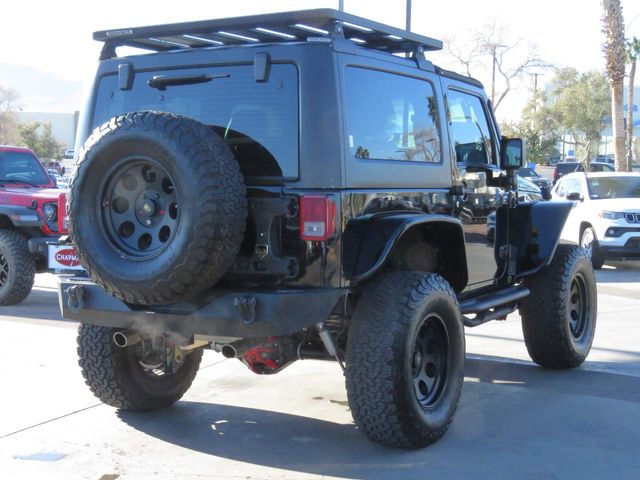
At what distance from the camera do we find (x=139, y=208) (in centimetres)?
459

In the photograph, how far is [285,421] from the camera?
218 inches

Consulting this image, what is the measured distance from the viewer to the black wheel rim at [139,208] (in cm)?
451

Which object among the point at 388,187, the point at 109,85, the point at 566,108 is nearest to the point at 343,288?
the point at 388,187

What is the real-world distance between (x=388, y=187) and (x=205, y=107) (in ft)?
3.67

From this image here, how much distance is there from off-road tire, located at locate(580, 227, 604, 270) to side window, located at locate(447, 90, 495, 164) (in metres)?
8.28

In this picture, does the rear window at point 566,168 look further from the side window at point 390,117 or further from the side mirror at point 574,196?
the side window at point 390,117

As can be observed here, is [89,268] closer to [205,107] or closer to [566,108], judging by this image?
[205,107]

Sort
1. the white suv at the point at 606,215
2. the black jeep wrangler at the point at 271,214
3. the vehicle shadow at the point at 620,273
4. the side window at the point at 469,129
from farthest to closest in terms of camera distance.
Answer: the white suv at the point at 606,215 → the vehicle shadow at the point at 620,273 → the side window at the point at 469,129 → the black jeep wrangler at the point at 271,214

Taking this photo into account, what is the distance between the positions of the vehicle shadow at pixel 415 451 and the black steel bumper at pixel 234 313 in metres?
0.79

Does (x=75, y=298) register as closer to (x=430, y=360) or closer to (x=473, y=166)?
(x=430, y=360)

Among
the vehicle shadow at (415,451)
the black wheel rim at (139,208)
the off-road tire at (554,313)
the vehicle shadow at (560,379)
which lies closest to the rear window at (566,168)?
the vehicle shadow at (560,379)

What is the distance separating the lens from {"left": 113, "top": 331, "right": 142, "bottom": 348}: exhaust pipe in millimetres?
5000

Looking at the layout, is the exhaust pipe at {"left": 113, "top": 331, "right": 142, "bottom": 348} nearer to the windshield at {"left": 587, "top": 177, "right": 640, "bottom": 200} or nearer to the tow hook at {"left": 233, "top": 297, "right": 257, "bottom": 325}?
the tow hook at {"left": 233, "top": 297, "right": 257, "bottom": 325}

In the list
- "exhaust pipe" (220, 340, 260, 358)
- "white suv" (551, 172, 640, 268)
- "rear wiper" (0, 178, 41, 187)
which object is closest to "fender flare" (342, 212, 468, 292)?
"exhaust pipe" (220, 340, 260, 358)
